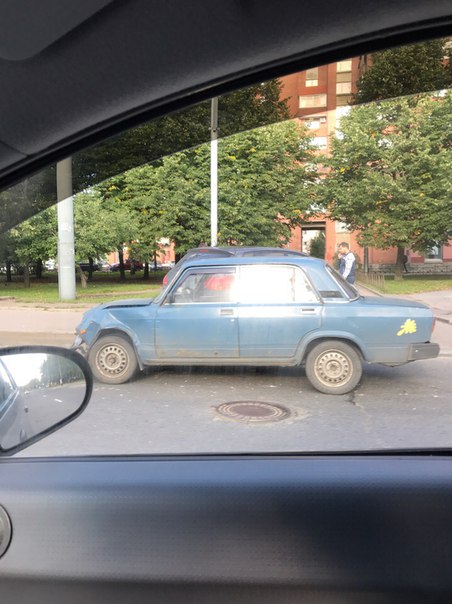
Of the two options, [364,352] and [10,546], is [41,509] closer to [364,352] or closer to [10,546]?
[10,546]

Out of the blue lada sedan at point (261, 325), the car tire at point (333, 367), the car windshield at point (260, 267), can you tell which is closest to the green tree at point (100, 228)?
the car windshield at point (260, 267)

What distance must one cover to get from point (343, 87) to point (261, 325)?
1494mm

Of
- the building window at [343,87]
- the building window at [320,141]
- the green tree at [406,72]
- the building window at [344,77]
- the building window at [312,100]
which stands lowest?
the building window at [320,141]

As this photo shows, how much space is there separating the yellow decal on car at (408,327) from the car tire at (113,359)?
1329 mm

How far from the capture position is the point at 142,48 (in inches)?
45.6

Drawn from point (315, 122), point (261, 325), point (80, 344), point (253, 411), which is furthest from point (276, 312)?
point (315, 122)

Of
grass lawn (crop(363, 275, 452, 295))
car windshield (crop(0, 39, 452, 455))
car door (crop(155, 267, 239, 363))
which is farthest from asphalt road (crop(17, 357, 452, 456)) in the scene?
grass lawn (crop(363, 275, 452, 295))

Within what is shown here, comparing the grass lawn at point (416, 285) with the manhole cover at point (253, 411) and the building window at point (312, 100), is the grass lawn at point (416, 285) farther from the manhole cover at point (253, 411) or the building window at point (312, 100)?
the building window at point (312, 100)

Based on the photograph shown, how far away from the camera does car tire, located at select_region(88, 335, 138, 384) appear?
2506 mm

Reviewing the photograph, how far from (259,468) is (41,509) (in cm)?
65

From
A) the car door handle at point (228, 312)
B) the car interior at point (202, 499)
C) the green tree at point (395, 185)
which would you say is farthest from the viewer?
the car door handle at point (228, 312)

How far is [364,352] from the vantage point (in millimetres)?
2947

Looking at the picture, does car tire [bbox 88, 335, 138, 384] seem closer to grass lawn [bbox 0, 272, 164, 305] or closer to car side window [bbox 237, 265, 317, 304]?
grass lawn [bbox 0, 272, 164, 305]

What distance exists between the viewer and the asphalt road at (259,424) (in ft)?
6.70
